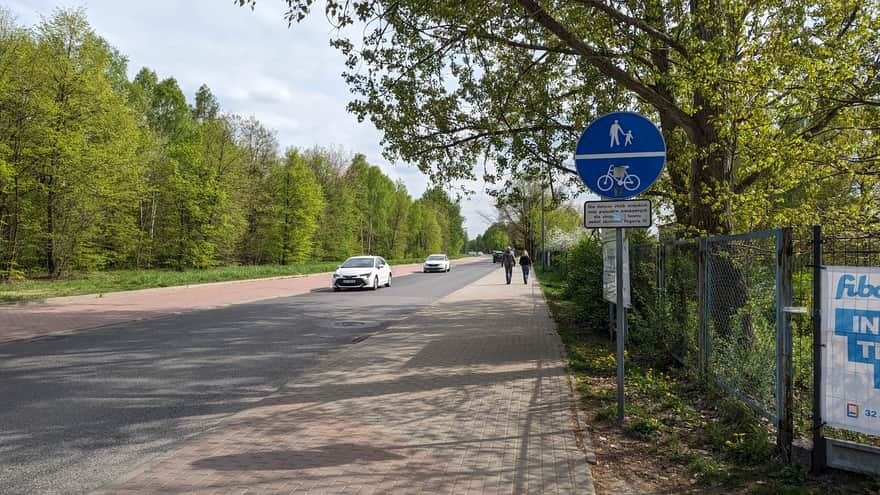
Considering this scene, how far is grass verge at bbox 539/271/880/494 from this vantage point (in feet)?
12.3

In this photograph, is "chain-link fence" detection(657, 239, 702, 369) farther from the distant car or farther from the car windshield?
the distant car

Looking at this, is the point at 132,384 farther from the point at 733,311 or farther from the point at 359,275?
the point at 359,275

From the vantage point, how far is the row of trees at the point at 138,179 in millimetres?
23438

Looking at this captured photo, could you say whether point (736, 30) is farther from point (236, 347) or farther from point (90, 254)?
point (90, 254)

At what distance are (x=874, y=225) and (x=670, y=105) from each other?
2941mm

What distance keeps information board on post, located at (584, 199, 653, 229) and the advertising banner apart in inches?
61.0

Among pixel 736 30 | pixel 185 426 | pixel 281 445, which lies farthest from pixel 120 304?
pixel 736 30

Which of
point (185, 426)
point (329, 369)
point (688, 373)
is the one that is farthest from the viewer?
point (329, 369)

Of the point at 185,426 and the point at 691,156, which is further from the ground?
the point at 691,156

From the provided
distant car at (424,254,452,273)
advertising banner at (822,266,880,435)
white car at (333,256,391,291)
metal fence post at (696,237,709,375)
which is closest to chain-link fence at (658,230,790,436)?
metal fence post at (696,237,709,375)

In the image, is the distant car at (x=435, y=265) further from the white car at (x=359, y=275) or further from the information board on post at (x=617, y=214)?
the information board on post at (x=617, y=214)

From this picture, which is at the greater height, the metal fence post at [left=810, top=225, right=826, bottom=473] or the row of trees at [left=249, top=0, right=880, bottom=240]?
the row of trees at [left=249, top=0, right=880, bottom=240]

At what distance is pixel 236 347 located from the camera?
30.1ft

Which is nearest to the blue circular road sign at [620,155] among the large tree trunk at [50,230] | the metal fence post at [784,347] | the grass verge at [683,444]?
the metal fence post at [784,347]
